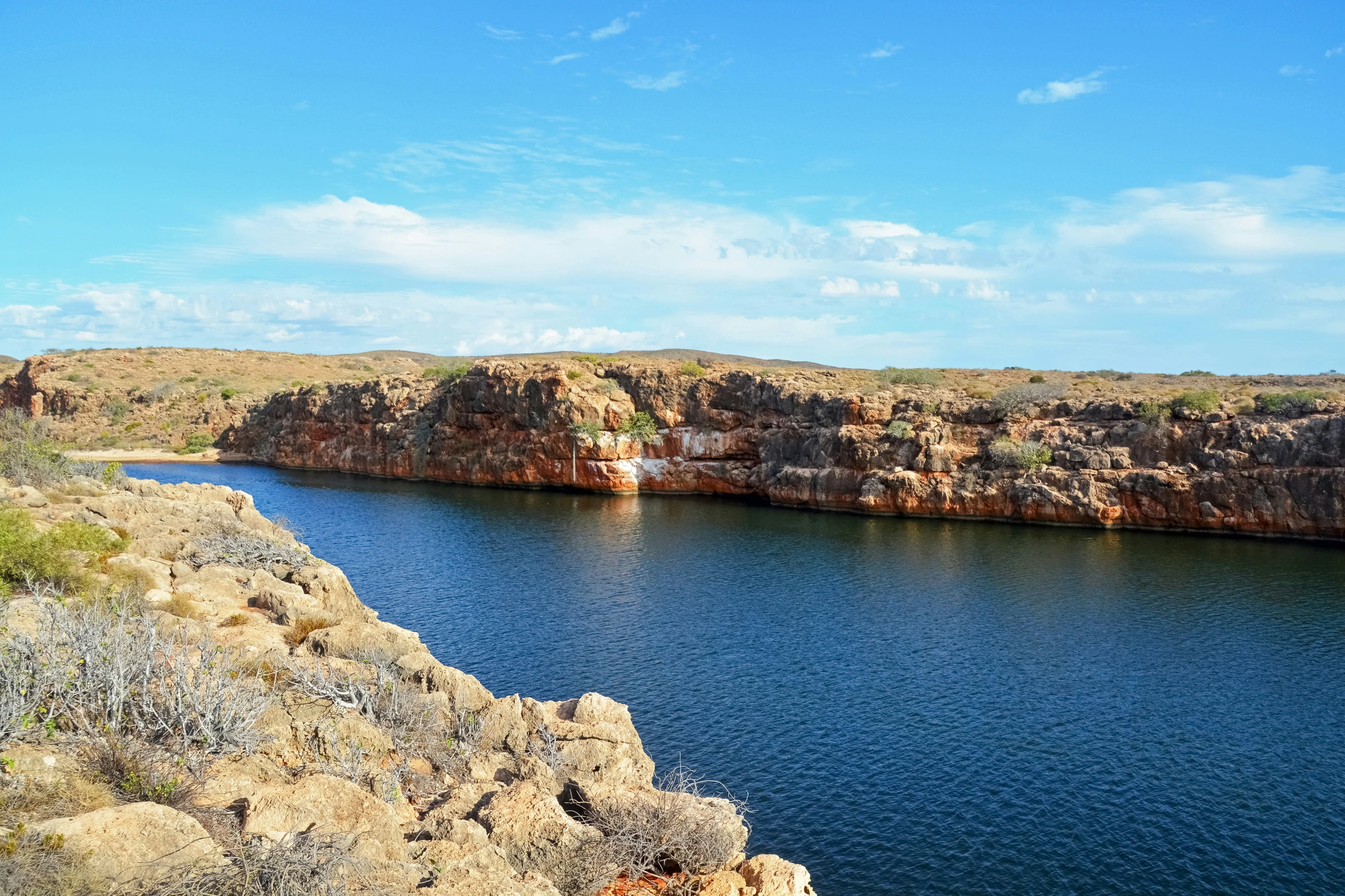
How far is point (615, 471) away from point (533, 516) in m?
13.6

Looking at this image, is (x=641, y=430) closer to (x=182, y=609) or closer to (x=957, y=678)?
(x=957, y=678)

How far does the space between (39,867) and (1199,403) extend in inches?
2353

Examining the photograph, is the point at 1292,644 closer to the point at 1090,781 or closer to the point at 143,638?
the point at 1090,781

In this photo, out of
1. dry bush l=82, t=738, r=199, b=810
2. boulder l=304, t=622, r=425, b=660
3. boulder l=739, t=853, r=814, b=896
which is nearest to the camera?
dry bush l=82, t=738, r=199, b=810

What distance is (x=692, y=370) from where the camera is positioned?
251ft

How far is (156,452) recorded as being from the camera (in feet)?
333

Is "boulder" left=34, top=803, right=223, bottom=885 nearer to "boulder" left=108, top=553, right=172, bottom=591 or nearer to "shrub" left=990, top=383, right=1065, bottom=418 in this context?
"boulder" left=108, top=553, right=172, bottom=591

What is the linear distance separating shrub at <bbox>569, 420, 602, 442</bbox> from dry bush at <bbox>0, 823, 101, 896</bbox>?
2512 inches

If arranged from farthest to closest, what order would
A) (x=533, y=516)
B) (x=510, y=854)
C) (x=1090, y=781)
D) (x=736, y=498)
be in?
(x=736, y=498), (x=533, y=516), (x=1090, y=781), (x=510, y=854)

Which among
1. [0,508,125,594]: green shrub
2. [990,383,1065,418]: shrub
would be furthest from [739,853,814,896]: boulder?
[990,383,1065,418]: shrub

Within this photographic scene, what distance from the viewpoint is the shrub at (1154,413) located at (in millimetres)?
55375

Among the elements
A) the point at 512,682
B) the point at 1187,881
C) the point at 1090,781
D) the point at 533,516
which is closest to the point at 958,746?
the point at 1090,781

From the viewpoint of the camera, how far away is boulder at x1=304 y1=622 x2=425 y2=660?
18.2 metres

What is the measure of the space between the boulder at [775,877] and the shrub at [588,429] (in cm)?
6026
